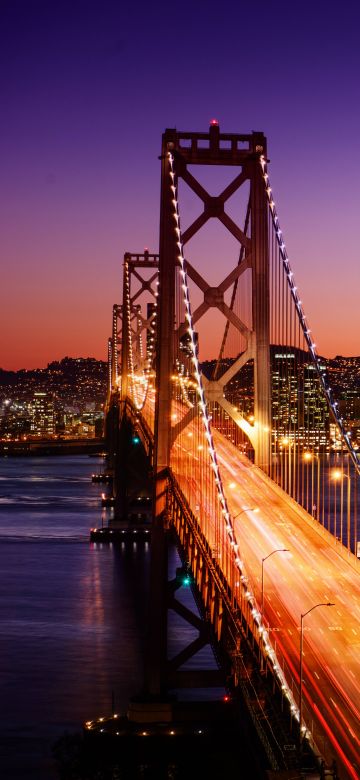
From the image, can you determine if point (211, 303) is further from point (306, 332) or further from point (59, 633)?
point (59, 633)

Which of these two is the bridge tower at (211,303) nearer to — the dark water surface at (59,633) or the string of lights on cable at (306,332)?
the string of lights on cable at (306,332)

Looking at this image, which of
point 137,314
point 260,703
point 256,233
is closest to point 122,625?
point 256,233

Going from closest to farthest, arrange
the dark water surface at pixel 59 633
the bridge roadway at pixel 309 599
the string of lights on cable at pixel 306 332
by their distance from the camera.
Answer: the bridge roadway at pixel 309 599, the string of lights on cable at pixel 306 332, the dark water surface at pixel 59 633

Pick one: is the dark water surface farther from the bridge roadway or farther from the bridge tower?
the bridge roadway

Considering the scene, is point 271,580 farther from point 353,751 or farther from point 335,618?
point 353,751

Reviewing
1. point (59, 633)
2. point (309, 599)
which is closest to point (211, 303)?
point (309, 599)

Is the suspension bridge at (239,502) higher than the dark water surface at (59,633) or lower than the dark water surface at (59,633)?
higher
